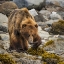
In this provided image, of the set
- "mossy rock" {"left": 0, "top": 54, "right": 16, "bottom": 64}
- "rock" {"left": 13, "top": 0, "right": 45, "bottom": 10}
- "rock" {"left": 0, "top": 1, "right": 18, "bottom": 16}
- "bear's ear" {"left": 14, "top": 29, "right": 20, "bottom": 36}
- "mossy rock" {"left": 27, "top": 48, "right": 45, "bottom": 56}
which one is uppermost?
"bear's ear" {"left": 14, "top": 29, "right": 20, "bottom": 36}

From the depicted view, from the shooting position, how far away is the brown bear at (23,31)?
10.3 metres

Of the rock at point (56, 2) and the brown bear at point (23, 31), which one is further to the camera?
the rock at point (56, 2)

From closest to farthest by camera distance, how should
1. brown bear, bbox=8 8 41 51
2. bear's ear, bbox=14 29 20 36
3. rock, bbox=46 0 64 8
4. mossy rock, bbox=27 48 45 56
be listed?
1. brown bear, bbox=8 8 41 51
2. bear's ear, bbox=14 29 20 36
3. mossy rock, bbox=27 48 45 56
4. rock, bbox=46 0 64 8

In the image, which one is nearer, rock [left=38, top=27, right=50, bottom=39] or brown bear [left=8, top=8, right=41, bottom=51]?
brown bear [left=8, top=8, right=41, bottom=51]

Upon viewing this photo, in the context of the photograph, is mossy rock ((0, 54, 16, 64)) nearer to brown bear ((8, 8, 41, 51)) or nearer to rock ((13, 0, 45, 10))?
brown bear ((8, 8, 41, 51))

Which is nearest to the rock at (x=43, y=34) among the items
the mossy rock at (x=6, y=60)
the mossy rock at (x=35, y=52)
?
the mossy rock at (x=35, y=52)

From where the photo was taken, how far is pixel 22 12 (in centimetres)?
1138

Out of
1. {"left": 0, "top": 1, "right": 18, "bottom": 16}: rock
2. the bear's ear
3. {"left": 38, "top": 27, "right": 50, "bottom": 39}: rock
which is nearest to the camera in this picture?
the bear's ear

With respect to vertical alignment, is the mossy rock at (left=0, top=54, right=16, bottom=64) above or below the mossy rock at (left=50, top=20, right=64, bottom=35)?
above

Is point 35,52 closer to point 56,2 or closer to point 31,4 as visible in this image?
point 31,4

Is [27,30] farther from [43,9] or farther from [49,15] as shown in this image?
[43,9]

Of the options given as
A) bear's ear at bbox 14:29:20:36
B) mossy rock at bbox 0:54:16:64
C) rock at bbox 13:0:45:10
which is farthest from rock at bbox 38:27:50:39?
rock at bbox 13:0:45:10

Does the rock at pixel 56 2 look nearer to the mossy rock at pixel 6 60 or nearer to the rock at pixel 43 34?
the rock at pixel 43 34

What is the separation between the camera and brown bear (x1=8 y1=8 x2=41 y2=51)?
10266mm
